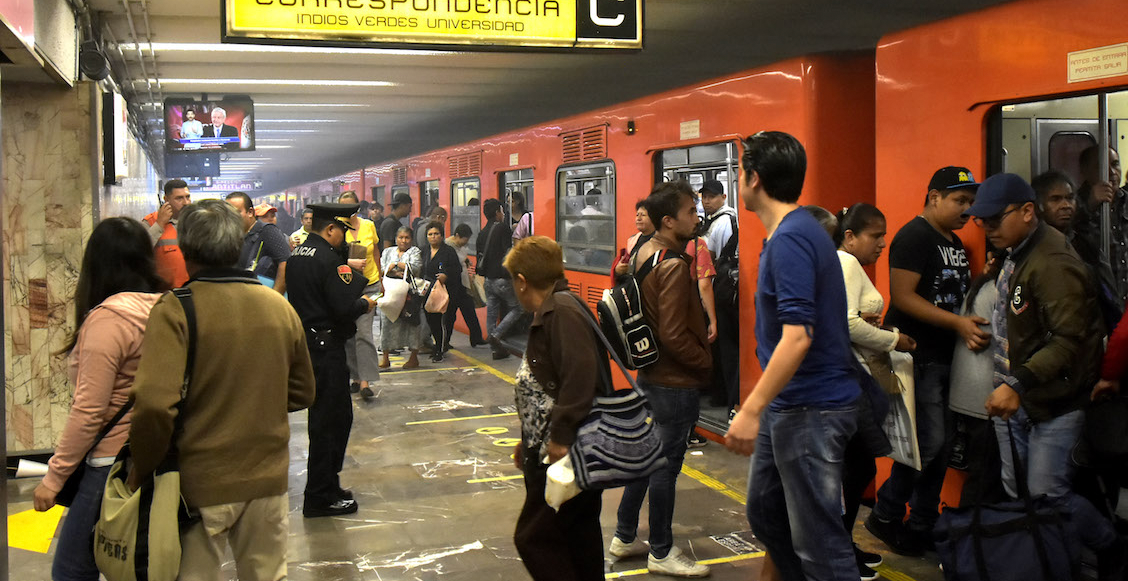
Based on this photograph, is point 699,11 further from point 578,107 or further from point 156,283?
point 578,107

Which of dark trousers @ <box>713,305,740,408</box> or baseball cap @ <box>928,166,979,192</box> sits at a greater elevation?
baseball cap @ <box>928,166,979,192</box>

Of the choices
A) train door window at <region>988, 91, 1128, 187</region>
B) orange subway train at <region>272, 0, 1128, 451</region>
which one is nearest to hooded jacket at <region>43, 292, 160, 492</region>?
orange subway train at <region>272, 0, 1128, 451</region>

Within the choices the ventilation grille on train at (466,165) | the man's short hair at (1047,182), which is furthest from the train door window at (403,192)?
the man's short hair at (1047,182)

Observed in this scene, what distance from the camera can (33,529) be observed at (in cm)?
516

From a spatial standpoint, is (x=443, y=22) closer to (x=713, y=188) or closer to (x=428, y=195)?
(x=713, y=188)

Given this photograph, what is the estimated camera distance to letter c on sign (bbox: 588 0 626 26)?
5094mm

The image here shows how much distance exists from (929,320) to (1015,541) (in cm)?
112

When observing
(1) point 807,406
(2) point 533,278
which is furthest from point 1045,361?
(2) point 533,278

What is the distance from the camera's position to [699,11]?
7.65 meters

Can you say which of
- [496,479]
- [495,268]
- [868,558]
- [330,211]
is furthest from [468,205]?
[868,558]

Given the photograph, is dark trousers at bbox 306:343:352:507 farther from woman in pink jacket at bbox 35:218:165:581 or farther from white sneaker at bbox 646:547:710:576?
woman in pink jacket at bbox 35:218:165:581

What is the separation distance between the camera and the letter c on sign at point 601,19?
5094 millimetres

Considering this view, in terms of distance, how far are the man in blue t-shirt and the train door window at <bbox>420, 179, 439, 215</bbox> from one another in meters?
10.6

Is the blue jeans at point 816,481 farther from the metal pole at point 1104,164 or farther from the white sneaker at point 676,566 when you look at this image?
the metal pole at point 1104,164
